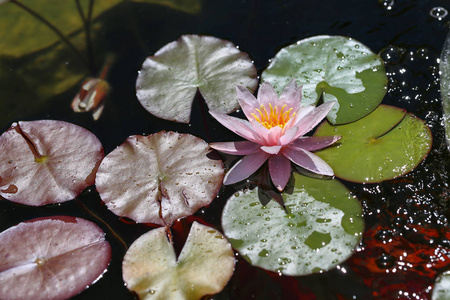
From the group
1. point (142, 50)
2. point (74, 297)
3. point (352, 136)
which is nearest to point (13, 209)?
point (74, 297)

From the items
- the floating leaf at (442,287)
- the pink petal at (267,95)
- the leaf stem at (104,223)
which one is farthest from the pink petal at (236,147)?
the floating leaf at (442,287)

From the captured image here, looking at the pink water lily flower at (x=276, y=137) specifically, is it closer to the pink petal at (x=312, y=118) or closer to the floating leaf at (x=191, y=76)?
the pink petal at (x=312, y=118)

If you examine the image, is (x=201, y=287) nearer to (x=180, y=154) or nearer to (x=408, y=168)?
(x=180, y=154)

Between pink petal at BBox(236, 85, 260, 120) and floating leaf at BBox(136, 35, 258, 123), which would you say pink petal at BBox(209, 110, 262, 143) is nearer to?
pink petal at BBox(236, 85, 260, 120)

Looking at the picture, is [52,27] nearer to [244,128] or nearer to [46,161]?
[46,161]

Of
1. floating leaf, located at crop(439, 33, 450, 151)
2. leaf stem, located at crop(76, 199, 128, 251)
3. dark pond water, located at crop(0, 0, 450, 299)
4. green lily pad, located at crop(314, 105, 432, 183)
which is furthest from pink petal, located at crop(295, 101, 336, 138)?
leaf stem, located at crop(76, 199, 128, 251)
